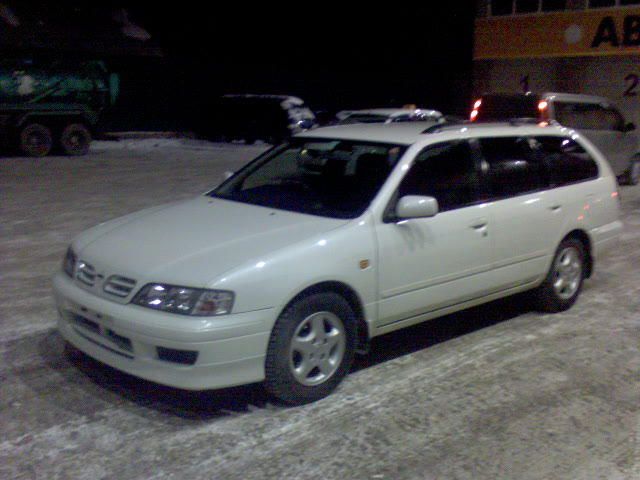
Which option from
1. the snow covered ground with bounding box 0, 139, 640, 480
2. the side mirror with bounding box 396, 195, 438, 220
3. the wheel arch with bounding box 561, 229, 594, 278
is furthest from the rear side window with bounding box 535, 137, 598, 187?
the side mirror with bounding box 396, 195, 438, 220

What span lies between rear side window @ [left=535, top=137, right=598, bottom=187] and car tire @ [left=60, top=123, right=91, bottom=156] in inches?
648

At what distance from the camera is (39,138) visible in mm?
20297

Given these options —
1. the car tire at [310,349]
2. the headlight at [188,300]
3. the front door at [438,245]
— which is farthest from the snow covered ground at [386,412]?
the headlight at [188,300]

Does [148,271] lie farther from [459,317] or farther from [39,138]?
[39,138]

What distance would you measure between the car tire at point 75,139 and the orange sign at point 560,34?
15397 mm

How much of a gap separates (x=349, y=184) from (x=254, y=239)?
989mm

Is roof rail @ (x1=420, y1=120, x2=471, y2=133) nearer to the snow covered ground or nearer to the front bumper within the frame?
the snow covered ground

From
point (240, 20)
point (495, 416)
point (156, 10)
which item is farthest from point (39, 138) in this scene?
point (495, 416)

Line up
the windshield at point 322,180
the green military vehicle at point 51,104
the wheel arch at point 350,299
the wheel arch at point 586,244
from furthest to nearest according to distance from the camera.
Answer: the green military vehicle at point 51,104 < the wheel arch at point 586,244 < the windshield at point 322,180 < the wheel arch at point 350,299

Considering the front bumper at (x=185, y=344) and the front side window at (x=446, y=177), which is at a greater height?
the front side window at (x=446, y=177)

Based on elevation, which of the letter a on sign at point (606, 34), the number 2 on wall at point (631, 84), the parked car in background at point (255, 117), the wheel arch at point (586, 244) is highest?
the letter a on sign at point (606, 34)

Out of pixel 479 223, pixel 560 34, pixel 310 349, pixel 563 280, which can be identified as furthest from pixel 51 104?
pixel 310 349

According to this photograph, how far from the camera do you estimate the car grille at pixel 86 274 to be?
Answer: 4.79 meters

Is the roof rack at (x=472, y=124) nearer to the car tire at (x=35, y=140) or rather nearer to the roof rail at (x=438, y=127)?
the roof rail at (x=438, y=127)
